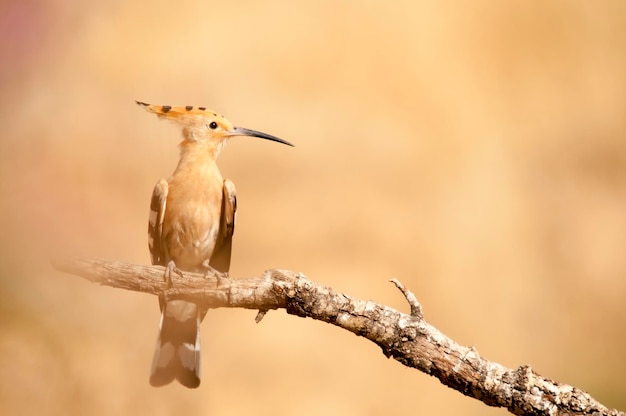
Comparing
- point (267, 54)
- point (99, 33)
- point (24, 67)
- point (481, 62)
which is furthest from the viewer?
point (481, 62)

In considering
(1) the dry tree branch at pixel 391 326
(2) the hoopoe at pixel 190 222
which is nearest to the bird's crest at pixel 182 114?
(2) the hoopoe at pixel 190 222

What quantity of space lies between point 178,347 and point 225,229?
0.89ft

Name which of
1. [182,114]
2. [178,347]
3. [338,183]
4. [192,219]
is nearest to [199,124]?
[182,114]

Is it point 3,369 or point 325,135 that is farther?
point 325,135

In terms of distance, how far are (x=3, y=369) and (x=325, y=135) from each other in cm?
153

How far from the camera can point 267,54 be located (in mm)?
2684

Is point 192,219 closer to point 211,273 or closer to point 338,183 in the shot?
point 211,273

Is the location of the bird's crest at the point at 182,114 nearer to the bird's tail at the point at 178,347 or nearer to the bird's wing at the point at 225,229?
the bird's wing at the point at 225,229

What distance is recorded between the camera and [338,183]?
2820mm

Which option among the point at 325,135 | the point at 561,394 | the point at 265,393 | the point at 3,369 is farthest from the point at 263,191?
the point at 561,394

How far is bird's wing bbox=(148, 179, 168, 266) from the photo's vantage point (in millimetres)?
1543

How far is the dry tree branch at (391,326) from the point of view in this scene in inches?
54.4

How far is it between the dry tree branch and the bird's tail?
18cm

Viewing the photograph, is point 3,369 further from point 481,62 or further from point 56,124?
point 481,62
